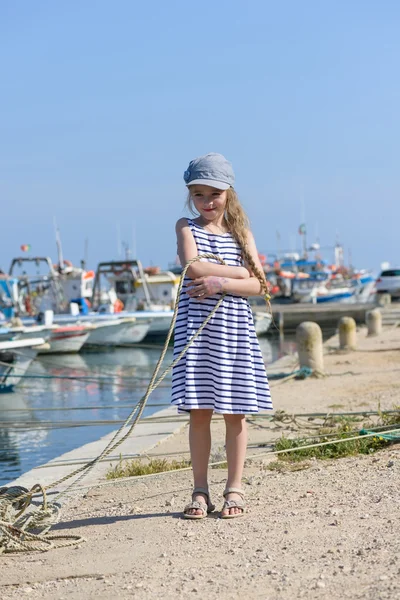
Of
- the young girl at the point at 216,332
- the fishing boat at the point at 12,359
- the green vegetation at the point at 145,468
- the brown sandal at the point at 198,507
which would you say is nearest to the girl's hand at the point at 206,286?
the young girl at the point at 216,332

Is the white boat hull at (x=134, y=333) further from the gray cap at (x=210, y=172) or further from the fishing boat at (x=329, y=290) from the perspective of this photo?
the gray cap at (x=210, y=172)

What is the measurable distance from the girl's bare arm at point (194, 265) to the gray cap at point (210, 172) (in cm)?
24

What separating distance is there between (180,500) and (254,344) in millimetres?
1077

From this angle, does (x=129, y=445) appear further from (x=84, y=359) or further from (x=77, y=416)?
(x=84, y=359)

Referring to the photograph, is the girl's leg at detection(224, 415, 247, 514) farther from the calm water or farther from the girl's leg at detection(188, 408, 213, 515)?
the calm water

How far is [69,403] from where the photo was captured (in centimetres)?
1614

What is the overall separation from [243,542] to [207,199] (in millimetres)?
1748

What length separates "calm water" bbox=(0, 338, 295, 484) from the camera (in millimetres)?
10562

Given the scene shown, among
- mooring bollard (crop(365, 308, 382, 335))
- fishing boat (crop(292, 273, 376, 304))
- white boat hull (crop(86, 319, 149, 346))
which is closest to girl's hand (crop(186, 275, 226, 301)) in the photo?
mooring bollard (crop(365, 308, 382, 335))

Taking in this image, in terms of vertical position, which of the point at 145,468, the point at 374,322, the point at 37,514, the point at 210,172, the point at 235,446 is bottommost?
the point at 374,322

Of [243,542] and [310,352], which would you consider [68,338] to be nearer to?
[310,352]

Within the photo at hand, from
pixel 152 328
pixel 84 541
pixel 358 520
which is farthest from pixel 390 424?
pixel 152 328

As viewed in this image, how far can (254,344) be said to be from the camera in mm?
4695

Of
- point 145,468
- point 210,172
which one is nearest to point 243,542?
point 210,172
